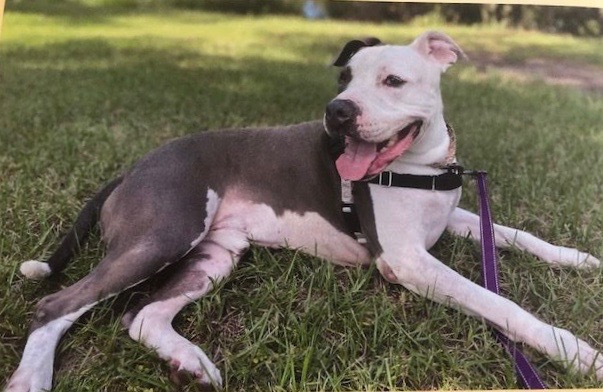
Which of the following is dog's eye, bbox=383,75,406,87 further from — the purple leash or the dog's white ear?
the purple leash

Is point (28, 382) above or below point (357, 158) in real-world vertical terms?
below

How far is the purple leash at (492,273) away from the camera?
1014 millimetres

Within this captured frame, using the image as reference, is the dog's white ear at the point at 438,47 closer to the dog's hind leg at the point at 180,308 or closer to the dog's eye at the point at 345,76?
the dog's eye at the point at 345,76

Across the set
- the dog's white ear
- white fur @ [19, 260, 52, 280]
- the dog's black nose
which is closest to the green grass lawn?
white fur @ [19, 260, 52, 280]

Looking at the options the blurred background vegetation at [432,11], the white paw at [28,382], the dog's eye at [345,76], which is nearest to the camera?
the white paw at [28,382]

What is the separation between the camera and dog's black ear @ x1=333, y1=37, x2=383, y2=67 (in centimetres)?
126

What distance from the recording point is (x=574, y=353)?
1034 mm

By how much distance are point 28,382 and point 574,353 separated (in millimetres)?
894

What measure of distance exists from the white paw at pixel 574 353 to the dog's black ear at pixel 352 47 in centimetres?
64

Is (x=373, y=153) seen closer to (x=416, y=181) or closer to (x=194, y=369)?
(x=416, y=181)

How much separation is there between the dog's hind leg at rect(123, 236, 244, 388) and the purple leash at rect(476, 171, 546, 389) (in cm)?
49

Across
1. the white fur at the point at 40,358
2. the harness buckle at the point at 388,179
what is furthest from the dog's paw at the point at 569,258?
the white fur at the point at 40,358

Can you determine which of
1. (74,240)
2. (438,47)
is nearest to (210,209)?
(74,240)

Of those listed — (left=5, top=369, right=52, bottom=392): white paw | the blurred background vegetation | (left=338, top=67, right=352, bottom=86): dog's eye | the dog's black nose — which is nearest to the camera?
(left=5, top=369, right=52, bottom=392): white paw
